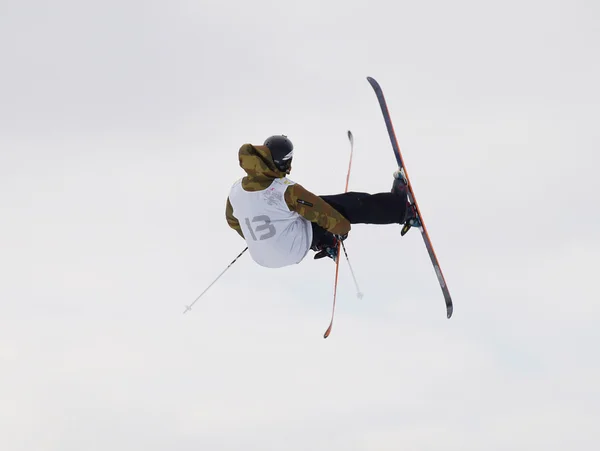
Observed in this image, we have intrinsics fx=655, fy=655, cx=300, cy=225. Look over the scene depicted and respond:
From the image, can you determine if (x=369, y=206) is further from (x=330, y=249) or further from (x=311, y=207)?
(x=330, y=249)

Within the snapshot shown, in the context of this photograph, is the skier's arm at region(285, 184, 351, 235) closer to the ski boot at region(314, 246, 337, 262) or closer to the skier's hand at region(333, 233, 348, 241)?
the skier's hand at region(333, 233, 348, 241)

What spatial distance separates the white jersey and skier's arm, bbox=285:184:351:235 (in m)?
0.07

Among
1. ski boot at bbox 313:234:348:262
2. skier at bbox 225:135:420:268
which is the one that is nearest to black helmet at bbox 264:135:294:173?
skier at bbox 225:135:420:268

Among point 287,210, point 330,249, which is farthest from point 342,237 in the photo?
point 287,210

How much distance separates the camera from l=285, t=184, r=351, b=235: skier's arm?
5.36 metres

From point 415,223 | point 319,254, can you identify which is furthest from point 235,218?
point 415,223

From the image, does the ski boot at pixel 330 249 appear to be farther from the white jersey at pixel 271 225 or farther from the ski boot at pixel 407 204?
the ski boot at pixel 407 204

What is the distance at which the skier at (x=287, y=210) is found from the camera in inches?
211

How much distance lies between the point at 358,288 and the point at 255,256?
98 cm

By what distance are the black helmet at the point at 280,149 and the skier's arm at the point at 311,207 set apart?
224mm

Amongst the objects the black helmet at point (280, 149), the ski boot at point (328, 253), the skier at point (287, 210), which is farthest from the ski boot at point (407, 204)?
the black helmet at point (280, 149)

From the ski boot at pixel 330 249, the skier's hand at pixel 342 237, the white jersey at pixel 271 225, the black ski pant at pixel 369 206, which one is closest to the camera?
the white jersey at pixel 271 225

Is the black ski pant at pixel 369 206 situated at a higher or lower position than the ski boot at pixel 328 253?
higher

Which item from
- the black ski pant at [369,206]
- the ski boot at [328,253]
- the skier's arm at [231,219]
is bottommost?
the ski boot at [328,253]
